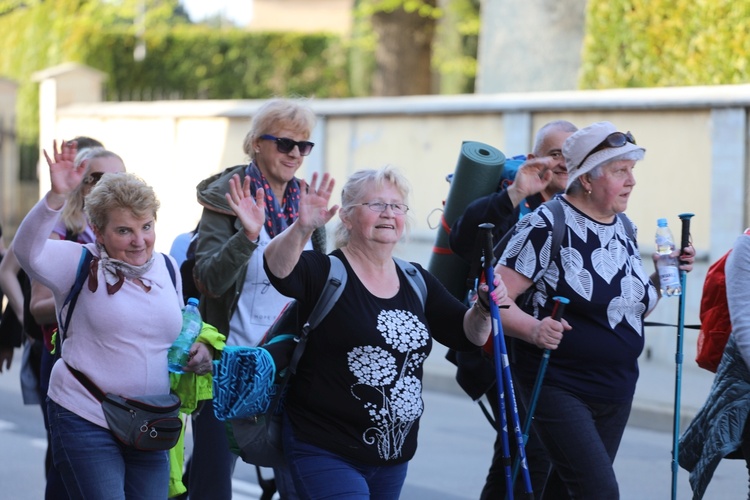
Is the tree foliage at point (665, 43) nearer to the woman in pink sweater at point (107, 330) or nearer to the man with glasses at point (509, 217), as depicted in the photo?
the man with glasses at point (509, 217)

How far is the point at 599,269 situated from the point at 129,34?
23079mm

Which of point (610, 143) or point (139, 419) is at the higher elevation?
point (610, 143)

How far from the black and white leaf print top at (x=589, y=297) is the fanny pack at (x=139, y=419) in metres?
1.32

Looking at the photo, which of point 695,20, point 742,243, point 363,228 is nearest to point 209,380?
point 363,228

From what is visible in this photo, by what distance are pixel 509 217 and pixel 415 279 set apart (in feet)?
3.60

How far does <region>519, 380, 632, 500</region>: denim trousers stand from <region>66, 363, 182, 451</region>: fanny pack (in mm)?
1297

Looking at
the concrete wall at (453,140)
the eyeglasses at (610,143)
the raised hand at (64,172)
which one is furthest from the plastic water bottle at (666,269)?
the concrete wall at (453,140)

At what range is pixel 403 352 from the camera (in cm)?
402

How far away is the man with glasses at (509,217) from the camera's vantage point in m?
5.12

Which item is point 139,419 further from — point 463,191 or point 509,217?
point 463,191

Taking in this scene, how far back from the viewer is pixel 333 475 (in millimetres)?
3947

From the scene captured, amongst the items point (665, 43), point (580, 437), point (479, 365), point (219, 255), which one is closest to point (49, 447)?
point (219, 255)

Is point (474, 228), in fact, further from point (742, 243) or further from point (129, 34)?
point (129, 34)

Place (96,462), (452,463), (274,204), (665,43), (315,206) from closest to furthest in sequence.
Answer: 1. (315,206)
2. (96,462)
3. (274,204)
4. (452,463)
5. (665,43)
